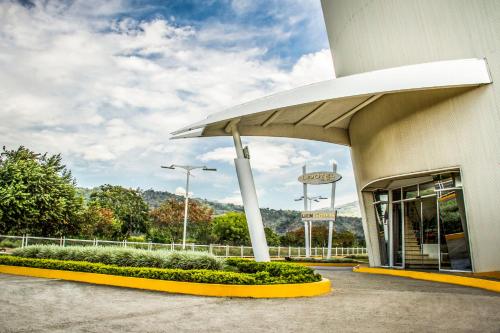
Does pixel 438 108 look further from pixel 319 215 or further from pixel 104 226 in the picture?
pixel 104 226

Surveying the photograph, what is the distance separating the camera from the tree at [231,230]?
69.4 meters

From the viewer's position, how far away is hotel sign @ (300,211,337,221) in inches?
1231

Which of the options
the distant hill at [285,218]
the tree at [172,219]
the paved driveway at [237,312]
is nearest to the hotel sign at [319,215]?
the paved driveway at [237,312]

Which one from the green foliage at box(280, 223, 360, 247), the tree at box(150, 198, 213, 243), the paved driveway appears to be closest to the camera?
the paved driveway

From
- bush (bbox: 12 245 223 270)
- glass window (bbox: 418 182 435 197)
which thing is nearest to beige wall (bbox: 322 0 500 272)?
glass window (bbox: 418 182 435 197)

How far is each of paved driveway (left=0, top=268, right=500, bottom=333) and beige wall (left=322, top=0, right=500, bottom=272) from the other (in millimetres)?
4807

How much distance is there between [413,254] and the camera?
19.9m

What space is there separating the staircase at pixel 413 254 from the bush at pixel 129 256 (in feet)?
36.3

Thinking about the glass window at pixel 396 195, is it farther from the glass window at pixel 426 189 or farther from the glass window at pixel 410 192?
the glass window at pixel 426 189

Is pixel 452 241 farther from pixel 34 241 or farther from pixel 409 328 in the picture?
pixel 34 241

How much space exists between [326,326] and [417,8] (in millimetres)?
14088

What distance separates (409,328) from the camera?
6.96m

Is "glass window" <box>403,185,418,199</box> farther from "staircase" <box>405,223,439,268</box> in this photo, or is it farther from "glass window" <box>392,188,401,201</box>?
"staircase" <box>405,223,439,268</box>

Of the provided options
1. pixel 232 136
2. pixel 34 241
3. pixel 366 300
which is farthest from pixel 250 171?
pixel 34 241
